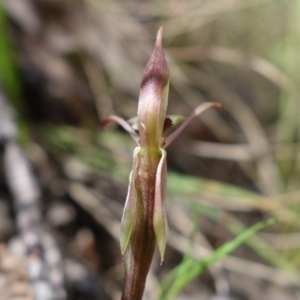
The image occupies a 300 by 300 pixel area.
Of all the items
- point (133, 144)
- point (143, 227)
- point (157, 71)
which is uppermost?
point (133, 144)

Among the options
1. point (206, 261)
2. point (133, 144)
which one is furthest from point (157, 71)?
point (133, 144)

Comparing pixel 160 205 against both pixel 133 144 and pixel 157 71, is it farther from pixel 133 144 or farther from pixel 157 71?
pixel 133 144

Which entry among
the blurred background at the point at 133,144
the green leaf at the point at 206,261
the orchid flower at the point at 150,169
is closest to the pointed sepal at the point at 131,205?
the orchid flower at the point at 150,169

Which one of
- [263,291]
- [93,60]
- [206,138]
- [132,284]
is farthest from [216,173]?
[132,284]

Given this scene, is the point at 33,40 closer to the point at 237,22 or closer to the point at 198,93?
the point at 198,93

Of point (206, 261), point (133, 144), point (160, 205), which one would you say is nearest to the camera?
point (160, 205)

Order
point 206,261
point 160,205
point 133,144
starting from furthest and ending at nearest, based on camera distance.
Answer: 1. point 133,144
2. point 206,261
3. point 160,205

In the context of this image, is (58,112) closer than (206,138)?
Yes

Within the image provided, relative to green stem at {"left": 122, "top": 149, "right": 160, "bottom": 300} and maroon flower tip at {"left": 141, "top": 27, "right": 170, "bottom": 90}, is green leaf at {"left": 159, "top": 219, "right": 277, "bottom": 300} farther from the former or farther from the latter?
maroon flower tip at {"left": 141, "top": 27, "right": 170, "bottom": 90}

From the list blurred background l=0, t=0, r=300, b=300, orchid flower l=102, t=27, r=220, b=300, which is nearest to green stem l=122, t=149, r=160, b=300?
orchid flower l=102, t=27, r=220, b=300
